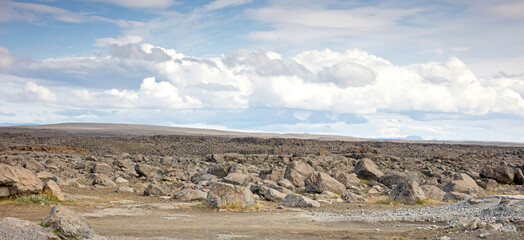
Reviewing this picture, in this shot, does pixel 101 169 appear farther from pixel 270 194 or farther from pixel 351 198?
pixel 351 198

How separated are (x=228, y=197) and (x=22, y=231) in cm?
1323

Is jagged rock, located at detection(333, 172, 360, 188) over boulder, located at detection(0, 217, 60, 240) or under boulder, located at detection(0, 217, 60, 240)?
under

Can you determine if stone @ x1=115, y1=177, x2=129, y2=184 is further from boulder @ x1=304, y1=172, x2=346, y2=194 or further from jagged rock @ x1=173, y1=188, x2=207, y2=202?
boulder @ x1=304, y1=172, x2=346, y2=194

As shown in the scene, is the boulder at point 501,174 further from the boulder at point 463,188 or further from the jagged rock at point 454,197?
the jagged rock at point 454,197

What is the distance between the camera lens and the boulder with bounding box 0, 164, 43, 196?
2366 cm

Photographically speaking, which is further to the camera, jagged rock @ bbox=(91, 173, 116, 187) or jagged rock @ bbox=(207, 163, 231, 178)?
jagged rock @ bbox=(207, 163, 231, 178)

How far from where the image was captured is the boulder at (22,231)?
11.8 metres

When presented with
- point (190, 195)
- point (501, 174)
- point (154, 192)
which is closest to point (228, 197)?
point (190, 195)

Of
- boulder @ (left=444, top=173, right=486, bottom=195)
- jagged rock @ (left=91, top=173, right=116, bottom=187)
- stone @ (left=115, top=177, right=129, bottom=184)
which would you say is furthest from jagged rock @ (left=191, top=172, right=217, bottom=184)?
boulder @ (left=444, top=173, right=486, bottom=195)

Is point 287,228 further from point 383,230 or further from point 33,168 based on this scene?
point 33,168

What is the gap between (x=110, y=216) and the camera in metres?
21.8

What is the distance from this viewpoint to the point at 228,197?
24703 mm

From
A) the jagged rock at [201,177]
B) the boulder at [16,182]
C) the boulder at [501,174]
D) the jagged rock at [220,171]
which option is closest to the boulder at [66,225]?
the boulder at [16,182]

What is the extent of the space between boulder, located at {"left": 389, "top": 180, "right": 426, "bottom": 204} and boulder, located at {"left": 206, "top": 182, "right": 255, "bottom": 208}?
846 centimetres
